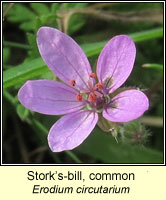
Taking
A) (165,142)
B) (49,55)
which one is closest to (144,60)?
(165,142)

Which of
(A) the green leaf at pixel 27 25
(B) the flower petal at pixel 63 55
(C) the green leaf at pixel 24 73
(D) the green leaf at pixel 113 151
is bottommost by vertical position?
(D) the green leaf at pixel 113 151

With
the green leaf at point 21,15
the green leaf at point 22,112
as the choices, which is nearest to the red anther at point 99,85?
the green leaf at point 22,112

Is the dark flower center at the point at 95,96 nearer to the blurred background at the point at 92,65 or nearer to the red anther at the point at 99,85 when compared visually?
the red anther at the point at 99,85

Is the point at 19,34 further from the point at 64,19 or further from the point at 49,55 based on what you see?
the point at 49,55

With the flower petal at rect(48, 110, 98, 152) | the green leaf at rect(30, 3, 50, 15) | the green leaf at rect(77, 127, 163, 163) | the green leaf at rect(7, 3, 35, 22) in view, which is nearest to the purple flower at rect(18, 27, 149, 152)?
the flower petal at rect(48, 110, 98, 152)

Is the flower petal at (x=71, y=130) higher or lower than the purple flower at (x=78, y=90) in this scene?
lower

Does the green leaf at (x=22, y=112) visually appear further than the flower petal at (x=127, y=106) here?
Yes

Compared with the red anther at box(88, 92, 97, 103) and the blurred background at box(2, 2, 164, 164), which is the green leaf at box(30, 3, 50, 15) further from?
the red anther at box(88, 92, 97, 103)

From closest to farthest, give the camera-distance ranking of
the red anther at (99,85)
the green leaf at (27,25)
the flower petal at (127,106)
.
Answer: the flower petal at (127,106)
the red anther at (99,85)
the green leaf at (27,25)
